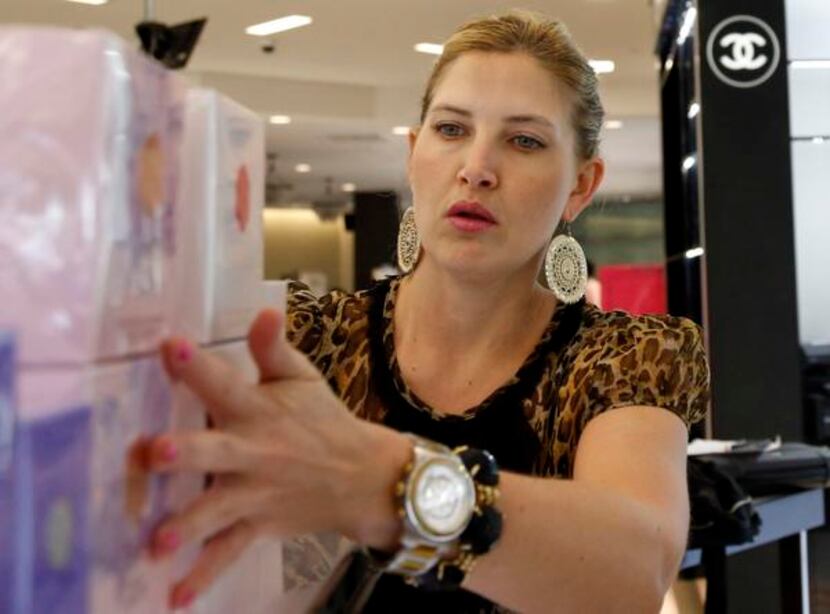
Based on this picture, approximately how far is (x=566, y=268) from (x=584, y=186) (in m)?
0.10

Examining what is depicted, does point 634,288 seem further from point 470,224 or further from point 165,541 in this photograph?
point 165,541

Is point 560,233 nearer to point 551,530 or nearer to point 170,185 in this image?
point 551,530

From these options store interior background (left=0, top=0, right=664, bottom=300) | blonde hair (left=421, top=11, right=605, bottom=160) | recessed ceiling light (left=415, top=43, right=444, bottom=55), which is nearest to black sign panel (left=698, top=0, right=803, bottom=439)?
store interior background (left=0, top=0, right=664, bottom=300)

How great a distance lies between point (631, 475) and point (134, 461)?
0.54m

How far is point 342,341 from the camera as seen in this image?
129 cm

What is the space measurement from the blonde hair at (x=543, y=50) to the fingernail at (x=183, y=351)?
0.72 meters

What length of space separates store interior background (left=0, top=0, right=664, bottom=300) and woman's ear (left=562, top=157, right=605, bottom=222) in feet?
4.79

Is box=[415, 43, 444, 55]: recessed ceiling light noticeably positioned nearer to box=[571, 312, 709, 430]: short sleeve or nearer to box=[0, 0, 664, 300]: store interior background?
box=[0, 0, 664, 300]: store interior background

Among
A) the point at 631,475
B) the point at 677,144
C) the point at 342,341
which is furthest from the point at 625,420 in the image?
the point at 677,144

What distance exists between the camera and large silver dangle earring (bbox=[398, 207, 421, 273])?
1366 millimetres

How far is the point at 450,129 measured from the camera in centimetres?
119

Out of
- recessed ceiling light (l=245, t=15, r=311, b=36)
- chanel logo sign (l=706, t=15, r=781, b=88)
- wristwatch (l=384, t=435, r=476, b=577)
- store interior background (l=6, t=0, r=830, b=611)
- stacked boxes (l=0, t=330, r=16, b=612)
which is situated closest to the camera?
stacked boxes (l=0, t=330, r=16, b=612)

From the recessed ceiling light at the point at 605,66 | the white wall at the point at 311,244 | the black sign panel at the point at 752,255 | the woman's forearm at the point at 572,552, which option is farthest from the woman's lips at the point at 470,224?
the white wall at the point at 311,244

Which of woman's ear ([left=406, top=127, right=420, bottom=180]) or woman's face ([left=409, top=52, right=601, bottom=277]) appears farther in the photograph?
woman's ear ([left=406, top=127, right=420, bottom=180])
